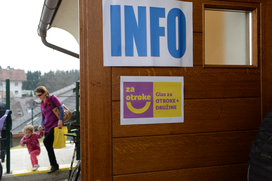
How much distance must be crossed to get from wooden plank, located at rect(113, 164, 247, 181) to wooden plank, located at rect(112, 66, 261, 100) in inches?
18.3

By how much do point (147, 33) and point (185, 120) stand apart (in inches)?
22.8

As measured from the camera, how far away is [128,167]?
1.18 metres

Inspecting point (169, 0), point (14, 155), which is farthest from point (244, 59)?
point (14, 155)

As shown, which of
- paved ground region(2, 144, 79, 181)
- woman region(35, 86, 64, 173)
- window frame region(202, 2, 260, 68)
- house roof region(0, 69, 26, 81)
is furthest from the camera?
house roof region(0, 69, 26, 81)

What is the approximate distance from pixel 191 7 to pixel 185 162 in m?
0.96

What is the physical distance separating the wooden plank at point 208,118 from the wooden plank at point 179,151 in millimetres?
37

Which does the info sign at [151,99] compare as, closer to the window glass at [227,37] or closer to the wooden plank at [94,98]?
the wooden plank at [94,98]

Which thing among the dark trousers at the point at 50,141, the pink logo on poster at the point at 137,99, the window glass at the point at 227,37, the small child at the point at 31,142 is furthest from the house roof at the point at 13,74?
the window glass at the point at 227,37

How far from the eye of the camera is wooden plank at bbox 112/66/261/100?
118 centimetres

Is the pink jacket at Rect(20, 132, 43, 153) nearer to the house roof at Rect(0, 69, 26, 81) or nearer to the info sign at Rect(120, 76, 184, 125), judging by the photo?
the house roof at Rect(0, 69, 26, 81)

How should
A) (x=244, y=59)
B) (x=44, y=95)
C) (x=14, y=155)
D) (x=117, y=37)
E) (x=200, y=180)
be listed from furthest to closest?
(x=14, y=155) < (x=44, y=95) < (x=244, y=59) < (x=200, y=180) < (x=117, y=37)

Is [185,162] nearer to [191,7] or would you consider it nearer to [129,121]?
[129,121]

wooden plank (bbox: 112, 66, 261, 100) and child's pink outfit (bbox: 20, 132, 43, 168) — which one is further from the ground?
wooden plank (bbox: 112, 66, 261, 100)

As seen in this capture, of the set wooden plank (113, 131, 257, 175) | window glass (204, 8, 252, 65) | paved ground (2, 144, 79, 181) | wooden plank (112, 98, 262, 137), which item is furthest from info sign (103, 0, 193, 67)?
paved ground (2, 144, 79, 181)
